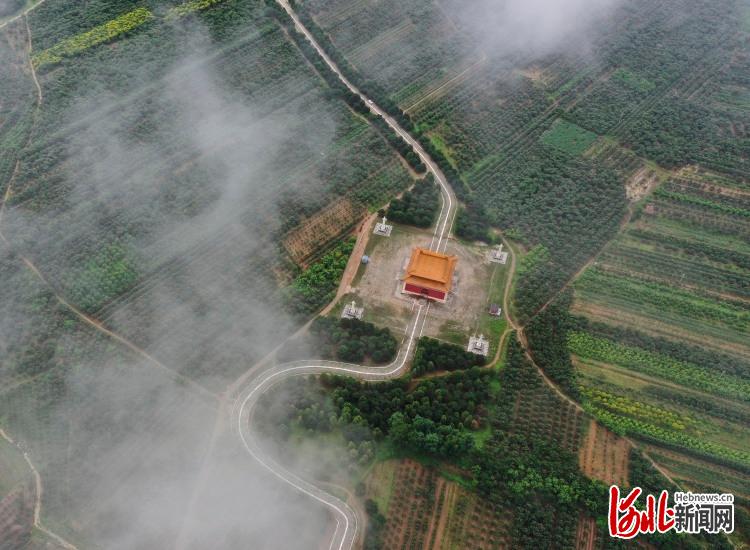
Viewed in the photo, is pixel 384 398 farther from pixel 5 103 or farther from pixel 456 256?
pixel 5 103

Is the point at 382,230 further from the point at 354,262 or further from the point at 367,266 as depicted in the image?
the point at 354,262

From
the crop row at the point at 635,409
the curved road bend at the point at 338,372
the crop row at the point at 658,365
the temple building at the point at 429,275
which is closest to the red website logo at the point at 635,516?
the crop row at the point at 635,409

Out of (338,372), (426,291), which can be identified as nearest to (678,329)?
(426,291)

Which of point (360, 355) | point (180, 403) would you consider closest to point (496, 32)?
point (360, 355)

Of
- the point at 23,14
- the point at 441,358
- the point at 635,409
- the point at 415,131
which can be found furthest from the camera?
the point at 23,14

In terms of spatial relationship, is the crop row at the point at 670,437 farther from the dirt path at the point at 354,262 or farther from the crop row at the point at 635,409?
the dirt path at the point at 354,262

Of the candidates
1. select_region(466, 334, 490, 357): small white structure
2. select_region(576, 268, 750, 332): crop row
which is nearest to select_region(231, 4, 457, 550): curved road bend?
select_region(466, 334, 490, 357): small white structure

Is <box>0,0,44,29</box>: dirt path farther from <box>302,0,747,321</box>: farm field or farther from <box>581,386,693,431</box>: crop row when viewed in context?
<box>581,386,693,431</box>: crop row
